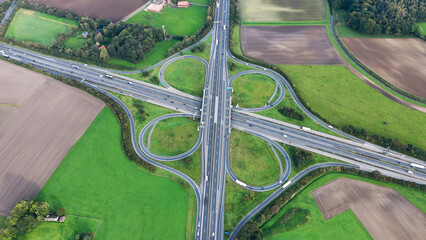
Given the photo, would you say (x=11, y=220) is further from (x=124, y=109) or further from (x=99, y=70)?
(x=99, y=70)

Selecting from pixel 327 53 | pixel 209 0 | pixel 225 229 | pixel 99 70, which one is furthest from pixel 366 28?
pixel 99 70

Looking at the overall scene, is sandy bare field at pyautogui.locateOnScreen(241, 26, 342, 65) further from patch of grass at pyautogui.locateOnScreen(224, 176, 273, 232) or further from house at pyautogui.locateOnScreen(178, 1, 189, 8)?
patch of grass at pyautogui.locateOnScreen(224, 176, 273, 232)

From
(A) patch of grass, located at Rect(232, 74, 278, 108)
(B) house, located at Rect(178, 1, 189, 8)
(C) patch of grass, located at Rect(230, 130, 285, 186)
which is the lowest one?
(C) patch of grass, located at Rect(230, 130, 285, 186)

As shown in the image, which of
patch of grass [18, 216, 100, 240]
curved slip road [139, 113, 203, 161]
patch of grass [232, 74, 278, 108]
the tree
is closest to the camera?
patch of grass [18, 216, 100, 240]

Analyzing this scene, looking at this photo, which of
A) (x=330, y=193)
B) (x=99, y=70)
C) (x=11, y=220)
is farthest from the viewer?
(x=99, y=70)

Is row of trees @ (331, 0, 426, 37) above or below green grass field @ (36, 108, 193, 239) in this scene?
above

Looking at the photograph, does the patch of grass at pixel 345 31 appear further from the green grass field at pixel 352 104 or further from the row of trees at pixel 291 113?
the row of trees at pixel 291 113

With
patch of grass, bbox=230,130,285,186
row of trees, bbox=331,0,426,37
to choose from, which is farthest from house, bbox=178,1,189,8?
patch of grass, bbox=230,130,285,186
